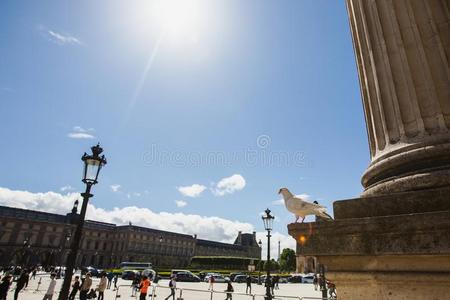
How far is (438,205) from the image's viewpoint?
2.39 metres

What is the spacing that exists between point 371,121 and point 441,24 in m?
1.17

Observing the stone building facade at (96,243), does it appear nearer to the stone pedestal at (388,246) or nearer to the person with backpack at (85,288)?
the person with backpack at (85,288)

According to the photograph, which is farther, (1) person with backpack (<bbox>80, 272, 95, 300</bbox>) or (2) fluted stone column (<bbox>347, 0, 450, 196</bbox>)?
(1) person with backpack (<bbox>80, 272, 95, 300</bbox>)

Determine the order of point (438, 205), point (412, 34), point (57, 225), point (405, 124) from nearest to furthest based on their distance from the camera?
point (438, 205) < point (405, 124) < point (412, 34) < point (57, 225)

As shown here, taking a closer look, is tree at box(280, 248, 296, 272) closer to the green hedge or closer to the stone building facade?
the stone building facade

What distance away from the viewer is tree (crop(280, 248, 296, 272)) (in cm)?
12001

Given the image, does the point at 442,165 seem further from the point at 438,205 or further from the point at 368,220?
the point at 368,220

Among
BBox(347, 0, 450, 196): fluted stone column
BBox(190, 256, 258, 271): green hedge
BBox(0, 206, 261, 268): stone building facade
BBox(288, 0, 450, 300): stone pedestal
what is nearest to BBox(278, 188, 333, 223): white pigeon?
BBox(288, 0, 450, 300): stone pedestal

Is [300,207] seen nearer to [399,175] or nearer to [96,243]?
[399,175]

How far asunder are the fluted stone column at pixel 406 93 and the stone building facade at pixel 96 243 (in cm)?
8305

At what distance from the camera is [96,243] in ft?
358

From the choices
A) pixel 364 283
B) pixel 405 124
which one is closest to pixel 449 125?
pixel 405 124

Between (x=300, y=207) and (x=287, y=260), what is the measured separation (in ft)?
422

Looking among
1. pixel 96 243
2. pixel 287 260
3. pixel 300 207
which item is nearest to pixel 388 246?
pixel 300 207
